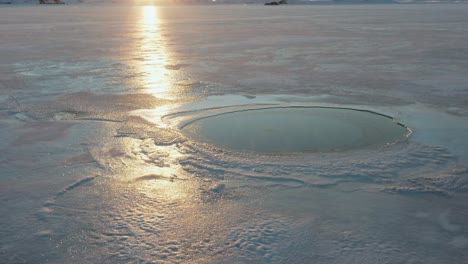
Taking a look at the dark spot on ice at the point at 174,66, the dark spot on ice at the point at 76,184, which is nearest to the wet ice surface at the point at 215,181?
the dark spot on ice at the point at 76,184

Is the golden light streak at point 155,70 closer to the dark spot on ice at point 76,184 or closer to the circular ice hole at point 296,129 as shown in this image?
the circular ice hole at point 296,129

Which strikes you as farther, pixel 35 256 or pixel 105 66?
pixel 105 66

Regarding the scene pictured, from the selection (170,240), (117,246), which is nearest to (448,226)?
(170,240)

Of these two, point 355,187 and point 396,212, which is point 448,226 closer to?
point 396,212

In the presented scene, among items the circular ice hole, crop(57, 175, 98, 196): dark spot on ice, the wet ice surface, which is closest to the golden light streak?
the wet ice surface

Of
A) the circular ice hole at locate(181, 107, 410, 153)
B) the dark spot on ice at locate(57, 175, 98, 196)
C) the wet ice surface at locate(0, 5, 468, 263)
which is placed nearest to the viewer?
the wet ice surface at locate(0, 5, 468, 263)

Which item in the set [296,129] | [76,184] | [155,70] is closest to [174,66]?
[155,70]

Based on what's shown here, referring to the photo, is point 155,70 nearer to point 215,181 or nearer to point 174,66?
point 174,66

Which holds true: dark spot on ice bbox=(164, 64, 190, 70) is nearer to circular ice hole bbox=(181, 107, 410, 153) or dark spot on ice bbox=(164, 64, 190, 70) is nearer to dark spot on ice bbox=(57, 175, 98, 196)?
circular ice hole bbox=(181, 107, 410, 153)

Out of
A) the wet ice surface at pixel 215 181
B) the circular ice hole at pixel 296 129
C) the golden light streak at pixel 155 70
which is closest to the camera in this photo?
the wet ice surface at pixel 215 181
